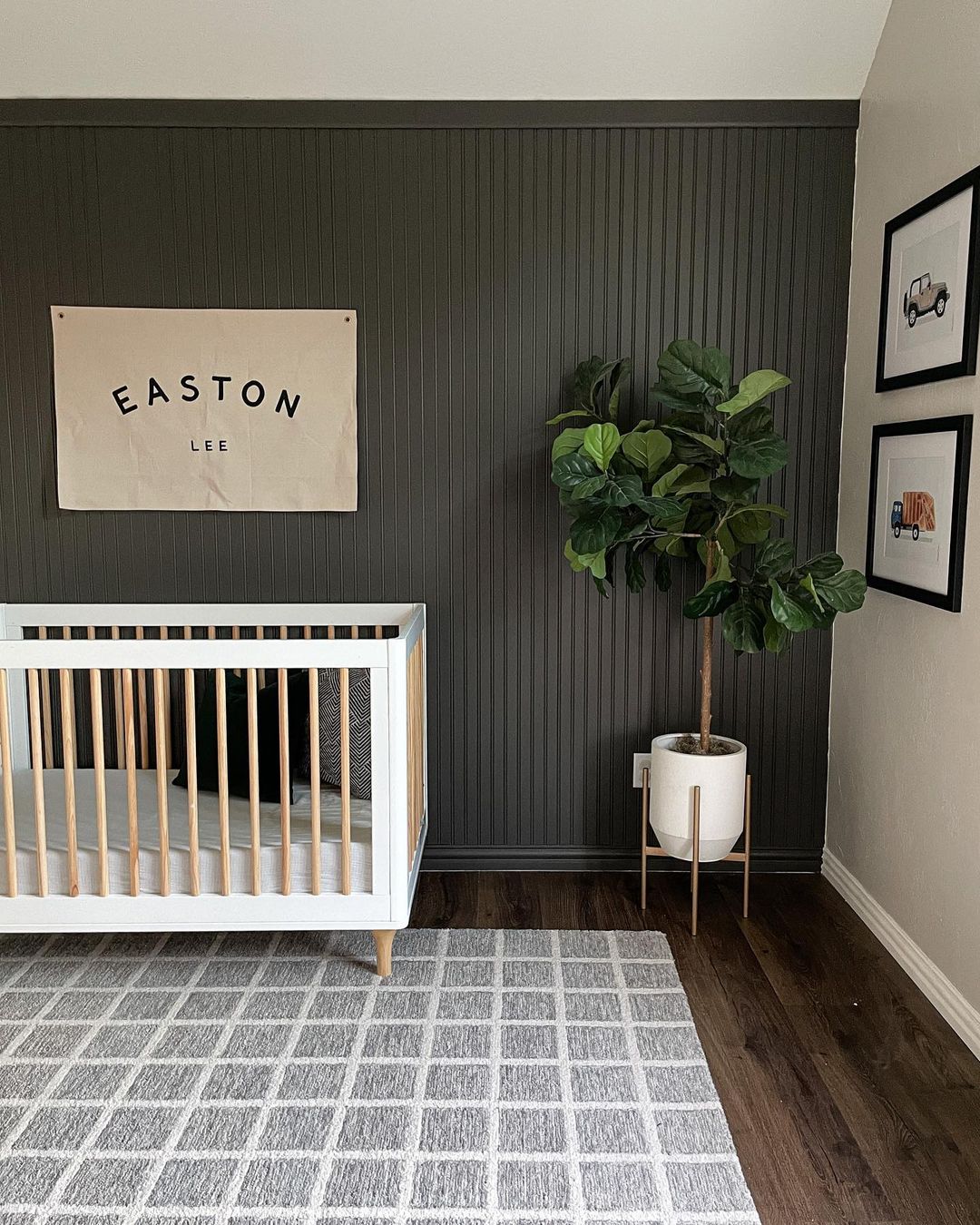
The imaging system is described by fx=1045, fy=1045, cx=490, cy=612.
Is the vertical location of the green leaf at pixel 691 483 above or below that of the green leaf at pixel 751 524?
above

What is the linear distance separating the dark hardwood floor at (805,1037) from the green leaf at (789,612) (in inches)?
33.2

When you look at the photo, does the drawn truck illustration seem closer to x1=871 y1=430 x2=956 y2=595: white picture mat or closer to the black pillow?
x1=871 y1=430 x2=956 y2=595: white picture mat

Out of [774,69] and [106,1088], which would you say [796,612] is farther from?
[106,1088]

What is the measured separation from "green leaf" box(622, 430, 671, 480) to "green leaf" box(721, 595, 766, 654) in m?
0.43

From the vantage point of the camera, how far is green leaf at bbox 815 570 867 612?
2.46m

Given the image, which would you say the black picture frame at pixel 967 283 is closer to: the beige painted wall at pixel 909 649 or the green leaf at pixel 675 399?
the beige painted wall at pixel 909 649

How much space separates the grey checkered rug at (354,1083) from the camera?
173 centimetres

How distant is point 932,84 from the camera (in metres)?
2.45

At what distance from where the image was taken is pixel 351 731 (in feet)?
8.82

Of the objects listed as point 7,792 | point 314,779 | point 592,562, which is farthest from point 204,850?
point 592,562

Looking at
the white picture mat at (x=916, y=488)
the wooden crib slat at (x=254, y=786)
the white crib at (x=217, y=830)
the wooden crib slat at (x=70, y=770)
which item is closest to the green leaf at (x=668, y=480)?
the white picture mat at (x=916, y=488)

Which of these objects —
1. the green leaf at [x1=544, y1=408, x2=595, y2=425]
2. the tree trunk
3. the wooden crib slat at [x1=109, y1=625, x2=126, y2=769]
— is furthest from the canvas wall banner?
the tree trunk

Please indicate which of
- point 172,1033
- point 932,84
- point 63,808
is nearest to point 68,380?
point 63,808

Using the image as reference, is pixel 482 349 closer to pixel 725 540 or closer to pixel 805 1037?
pixel 725 540
